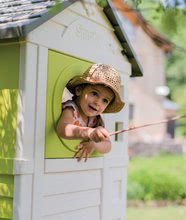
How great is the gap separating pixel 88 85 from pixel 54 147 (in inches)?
15.2

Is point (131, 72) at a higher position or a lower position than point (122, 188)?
higher

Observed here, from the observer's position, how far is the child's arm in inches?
98.3

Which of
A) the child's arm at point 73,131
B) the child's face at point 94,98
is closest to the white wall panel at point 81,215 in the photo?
the child's arm at point 73,131

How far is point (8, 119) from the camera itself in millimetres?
2617

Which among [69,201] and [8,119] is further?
[69,201]

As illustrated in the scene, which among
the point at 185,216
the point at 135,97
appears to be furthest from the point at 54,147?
the point at 135,97

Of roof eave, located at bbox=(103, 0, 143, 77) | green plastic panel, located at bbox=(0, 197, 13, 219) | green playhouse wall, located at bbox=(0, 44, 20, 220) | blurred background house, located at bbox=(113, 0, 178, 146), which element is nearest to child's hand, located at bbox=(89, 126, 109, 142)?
green playhouse wall, located at bbox=(0, 44, 20, 220)

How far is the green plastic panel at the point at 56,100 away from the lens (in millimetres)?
2711

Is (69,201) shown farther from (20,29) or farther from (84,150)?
(20,29)

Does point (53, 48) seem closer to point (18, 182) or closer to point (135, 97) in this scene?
point (18, 182)

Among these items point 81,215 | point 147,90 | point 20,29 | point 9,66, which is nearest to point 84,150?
point 81,215

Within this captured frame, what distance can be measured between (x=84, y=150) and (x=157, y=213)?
558cm

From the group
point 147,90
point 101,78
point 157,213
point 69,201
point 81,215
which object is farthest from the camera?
point 147,90

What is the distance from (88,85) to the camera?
2.81m
